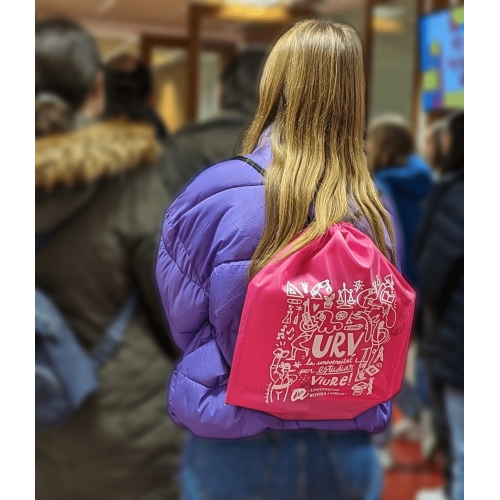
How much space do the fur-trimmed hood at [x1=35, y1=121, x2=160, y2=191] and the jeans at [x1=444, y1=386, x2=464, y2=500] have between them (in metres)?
1.15

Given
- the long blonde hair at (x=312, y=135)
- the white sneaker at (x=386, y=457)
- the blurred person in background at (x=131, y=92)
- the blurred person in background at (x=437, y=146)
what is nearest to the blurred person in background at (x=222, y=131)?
the blurred person in background at (x=131, y=92)

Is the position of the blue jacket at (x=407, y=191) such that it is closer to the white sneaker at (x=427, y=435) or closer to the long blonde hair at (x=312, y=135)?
the white sneaker at (x=427, y=435)

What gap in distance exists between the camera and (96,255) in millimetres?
1345

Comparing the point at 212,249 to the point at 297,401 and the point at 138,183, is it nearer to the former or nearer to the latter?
the point at 297,401

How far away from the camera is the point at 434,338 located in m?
2.10

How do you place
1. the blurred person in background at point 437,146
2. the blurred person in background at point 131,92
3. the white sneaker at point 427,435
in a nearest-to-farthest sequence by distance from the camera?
the blurred person in background at point 131,92, the blurred person in background at point 437,146, the white sneaker at point 427,435

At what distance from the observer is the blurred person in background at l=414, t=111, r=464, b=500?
6.32 feet

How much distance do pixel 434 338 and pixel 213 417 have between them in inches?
55.7

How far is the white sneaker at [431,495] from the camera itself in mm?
2313

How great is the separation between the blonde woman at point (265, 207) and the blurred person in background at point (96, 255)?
522 mm

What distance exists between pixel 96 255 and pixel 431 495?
1.56 m

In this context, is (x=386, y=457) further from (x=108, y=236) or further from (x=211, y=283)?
(x=211, y=283)

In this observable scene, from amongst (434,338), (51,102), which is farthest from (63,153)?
(434,338)

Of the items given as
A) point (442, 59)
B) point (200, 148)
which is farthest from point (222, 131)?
point (442, 59)
